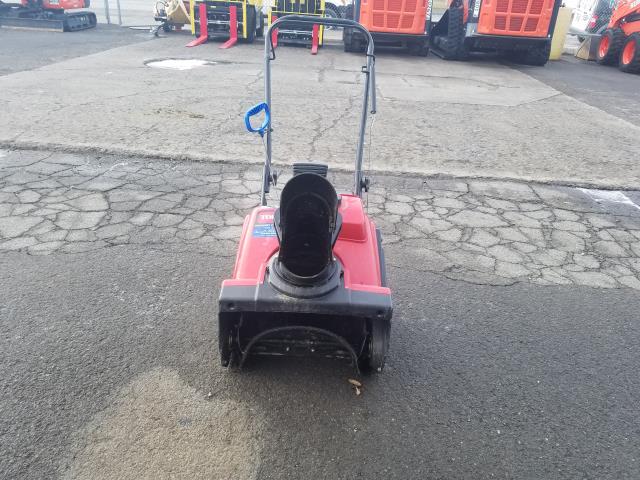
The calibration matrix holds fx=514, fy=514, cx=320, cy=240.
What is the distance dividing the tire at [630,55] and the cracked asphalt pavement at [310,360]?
10.2 metres

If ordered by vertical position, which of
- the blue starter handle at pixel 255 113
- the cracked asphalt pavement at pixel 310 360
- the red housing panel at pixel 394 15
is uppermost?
the red housing panel at pixel 394 15

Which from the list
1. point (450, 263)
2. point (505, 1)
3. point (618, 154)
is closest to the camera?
point (450, 263)

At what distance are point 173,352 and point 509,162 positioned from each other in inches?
178

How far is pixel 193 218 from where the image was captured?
4191mm

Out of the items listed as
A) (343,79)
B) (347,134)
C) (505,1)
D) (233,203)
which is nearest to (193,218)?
(233,203)

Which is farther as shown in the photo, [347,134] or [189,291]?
[347,134]

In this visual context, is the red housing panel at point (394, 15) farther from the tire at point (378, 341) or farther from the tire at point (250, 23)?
the tire at point (378, 341)

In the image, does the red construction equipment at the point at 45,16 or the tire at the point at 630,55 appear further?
the red construction equipment at the point at 45,16

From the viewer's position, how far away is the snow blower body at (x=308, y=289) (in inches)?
87.7

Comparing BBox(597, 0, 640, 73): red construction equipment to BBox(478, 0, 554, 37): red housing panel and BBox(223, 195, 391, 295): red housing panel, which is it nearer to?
BBox(478, 0, 554, 37): red housing panel

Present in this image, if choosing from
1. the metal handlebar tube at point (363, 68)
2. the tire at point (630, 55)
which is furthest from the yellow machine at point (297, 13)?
the metal handlebar tube at point (363, 68)

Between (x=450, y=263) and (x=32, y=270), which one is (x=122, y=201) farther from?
(x=450, y=263)

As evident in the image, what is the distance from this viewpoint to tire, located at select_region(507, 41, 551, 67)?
41.7ft

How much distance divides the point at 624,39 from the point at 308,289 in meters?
14.8
